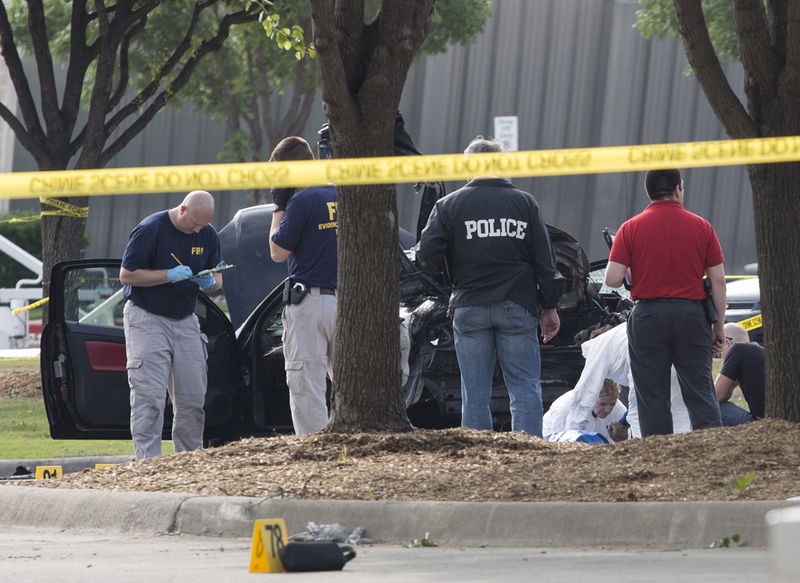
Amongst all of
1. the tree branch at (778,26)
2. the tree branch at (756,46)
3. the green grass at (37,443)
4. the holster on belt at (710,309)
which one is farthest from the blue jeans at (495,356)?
the green grass at (37,443)

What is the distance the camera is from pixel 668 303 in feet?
24.4

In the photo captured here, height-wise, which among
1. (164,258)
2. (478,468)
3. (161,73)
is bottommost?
(478,468)

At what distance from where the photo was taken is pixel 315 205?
8445 millimetres

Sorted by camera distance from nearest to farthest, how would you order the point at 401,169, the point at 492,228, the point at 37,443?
the point at 401,169
the point at 492,228
the point at 37,443

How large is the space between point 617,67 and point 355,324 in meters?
31.0

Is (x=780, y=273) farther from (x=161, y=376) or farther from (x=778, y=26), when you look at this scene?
(x=161, y=376)

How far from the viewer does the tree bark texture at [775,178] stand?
673 cm

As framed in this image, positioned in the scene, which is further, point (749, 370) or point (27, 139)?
point (27, 139)

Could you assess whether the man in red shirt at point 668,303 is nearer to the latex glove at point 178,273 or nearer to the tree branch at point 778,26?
the tree branch at point 778,26

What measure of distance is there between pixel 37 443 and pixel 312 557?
6.65m

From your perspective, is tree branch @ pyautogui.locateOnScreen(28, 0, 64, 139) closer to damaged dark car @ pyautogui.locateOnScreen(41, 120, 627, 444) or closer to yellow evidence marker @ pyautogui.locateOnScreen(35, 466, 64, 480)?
damaged dark car @ pyautogui.locateOnScreen(41, 120, 627, 444)

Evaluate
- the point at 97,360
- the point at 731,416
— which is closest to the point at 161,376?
the point at 97,360

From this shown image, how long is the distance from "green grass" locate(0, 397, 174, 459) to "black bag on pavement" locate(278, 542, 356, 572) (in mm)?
5540

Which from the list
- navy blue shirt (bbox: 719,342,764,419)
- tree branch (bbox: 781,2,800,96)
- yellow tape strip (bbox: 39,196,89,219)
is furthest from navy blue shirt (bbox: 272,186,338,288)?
yellow tape strip (bbox: 39,196,89,219)
